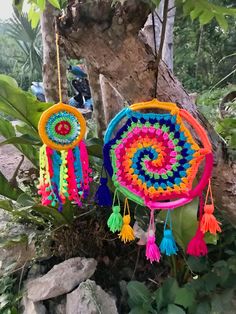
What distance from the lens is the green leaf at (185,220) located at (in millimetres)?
873

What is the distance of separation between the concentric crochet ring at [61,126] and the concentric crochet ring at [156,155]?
0.07m

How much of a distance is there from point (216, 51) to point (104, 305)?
18.4 ft

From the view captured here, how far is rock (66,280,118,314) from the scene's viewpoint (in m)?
1.03

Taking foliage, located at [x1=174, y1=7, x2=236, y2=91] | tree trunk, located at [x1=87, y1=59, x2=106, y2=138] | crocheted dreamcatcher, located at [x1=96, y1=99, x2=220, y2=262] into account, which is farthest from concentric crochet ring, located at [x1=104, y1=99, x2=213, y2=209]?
foliage, located at [x1=174, y1=7, x2=236, y2=91]

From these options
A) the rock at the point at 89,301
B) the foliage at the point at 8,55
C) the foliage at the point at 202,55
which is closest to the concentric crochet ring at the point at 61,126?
the rock at the point at 89,301

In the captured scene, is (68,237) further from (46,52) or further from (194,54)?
(194,54)

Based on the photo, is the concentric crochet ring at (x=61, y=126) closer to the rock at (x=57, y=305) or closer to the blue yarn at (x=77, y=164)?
the blue yarn at (x=77, y=164)

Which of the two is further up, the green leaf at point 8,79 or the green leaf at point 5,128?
the green leaf at point 8,79

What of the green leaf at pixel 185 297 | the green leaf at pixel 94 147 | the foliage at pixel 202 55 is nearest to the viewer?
the green leaf at pixel 185 297

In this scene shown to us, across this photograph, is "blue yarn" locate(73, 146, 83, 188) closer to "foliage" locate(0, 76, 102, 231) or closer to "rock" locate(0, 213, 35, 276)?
"foliage" locate(0, 76, 102, 231)

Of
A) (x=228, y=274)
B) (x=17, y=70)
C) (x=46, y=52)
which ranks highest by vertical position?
(x=17, y=70)

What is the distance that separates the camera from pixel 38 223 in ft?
4.30

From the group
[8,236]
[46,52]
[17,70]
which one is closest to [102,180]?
[8,236]

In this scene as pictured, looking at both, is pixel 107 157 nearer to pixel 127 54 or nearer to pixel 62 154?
pixel 62 154
